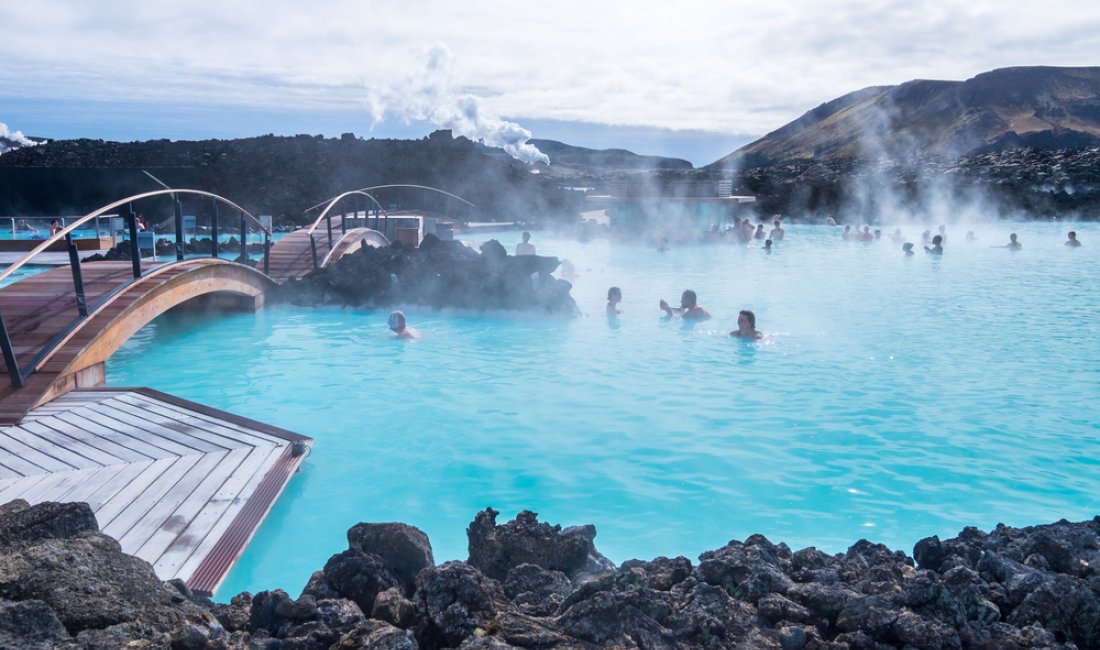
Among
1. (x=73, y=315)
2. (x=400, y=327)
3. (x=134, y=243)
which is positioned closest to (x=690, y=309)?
(x=400, y=327)

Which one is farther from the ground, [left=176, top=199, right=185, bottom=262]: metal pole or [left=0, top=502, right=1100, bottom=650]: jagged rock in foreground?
[left=176, top=199, right=185, bottom=262]: metal pole

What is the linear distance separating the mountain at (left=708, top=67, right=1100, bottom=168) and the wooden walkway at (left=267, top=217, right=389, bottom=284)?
1855 inches

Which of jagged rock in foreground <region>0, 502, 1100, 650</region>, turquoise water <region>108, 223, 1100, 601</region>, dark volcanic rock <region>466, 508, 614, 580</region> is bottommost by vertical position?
turquoise water <region>108, 223, 1100, 601</region>

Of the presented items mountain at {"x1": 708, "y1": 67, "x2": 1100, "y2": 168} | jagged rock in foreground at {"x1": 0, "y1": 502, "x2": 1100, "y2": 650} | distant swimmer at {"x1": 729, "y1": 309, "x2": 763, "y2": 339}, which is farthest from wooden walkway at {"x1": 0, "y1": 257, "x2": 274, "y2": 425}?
mountain at {"x1": 708, "y1": 67, "x2": 1100, "y2": 168}

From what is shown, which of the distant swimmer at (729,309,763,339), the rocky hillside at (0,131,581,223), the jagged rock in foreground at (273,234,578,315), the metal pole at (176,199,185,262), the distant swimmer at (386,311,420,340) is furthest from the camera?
the rocky hillside at (0,131,581,223)

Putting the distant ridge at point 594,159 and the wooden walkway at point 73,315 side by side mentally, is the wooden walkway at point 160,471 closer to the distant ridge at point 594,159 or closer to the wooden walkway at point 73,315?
the wooden walkway at point 73,315

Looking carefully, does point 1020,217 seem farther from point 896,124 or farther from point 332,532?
point 896,124

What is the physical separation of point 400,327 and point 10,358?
16.4 feet

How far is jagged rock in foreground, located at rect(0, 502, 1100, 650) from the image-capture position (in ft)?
8.80

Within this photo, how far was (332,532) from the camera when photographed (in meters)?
5.35

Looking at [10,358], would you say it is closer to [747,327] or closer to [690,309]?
[747,327]

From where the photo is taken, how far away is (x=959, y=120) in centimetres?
6794

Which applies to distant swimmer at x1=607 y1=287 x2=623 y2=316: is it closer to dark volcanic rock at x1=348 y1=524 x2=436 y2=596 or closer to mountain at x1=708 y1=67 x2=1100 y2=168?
dark volcanic rock at x1=348 y1=524 x2=436 y2=596

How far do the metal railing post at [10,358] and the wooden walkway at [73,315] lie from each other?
0.06 m
